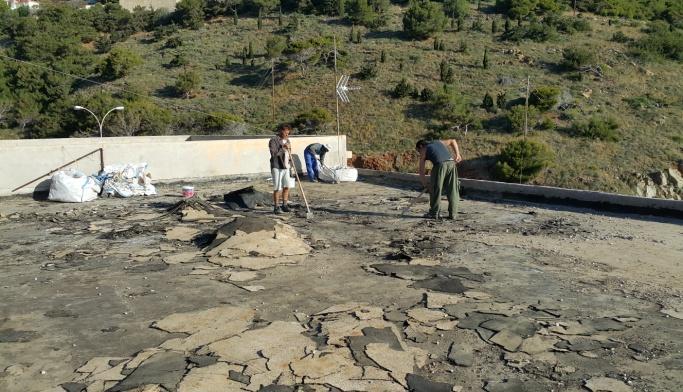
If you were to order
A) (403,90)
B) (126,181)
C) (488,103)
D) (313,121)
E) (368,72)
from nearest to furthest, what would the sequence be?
(126,181), (313,121), (488,103), (403,90), (368,72)

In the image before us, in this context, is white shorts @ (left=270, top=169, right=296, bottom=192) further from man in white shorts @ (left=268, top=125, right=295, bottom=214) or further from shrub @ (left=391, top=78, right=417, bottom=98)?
shrub @ (left=391, top=78, right=417, bottom=98)

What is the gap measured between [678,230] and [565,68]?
124ft

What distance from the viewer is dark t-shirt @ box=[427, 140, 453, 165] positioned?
390 inches

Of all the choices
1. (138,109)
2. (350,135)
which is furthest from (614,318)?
(138,109)

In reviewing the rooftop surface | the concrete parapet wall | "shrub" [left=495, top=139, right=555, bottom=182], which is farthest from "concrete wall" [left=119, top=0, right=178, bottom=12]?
the rooftop surface

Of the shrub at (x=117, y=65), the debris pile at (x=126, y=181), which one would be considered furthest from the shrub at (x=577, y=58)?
the debris pile at (x=126, y=181)

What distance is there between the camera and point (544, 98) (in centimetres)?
3781

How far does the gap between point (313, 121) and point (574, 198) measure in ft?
89.8

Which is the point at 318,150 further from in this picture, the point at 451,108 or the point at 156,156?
the point at 451,108

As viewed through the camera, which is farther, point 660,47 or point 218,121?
point 660,47

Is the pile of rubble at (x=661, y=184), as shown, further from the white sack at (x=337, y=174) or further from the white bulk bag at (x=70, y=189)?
the white bulk bag at (x=70, y=189)

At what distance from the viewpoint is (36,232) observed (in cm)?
961

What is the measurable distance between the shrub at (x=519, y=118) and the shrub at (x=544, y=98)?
4.23 feet

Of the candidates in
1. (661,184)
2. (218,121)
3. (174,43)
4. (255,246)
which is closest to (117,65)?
(174,43)
